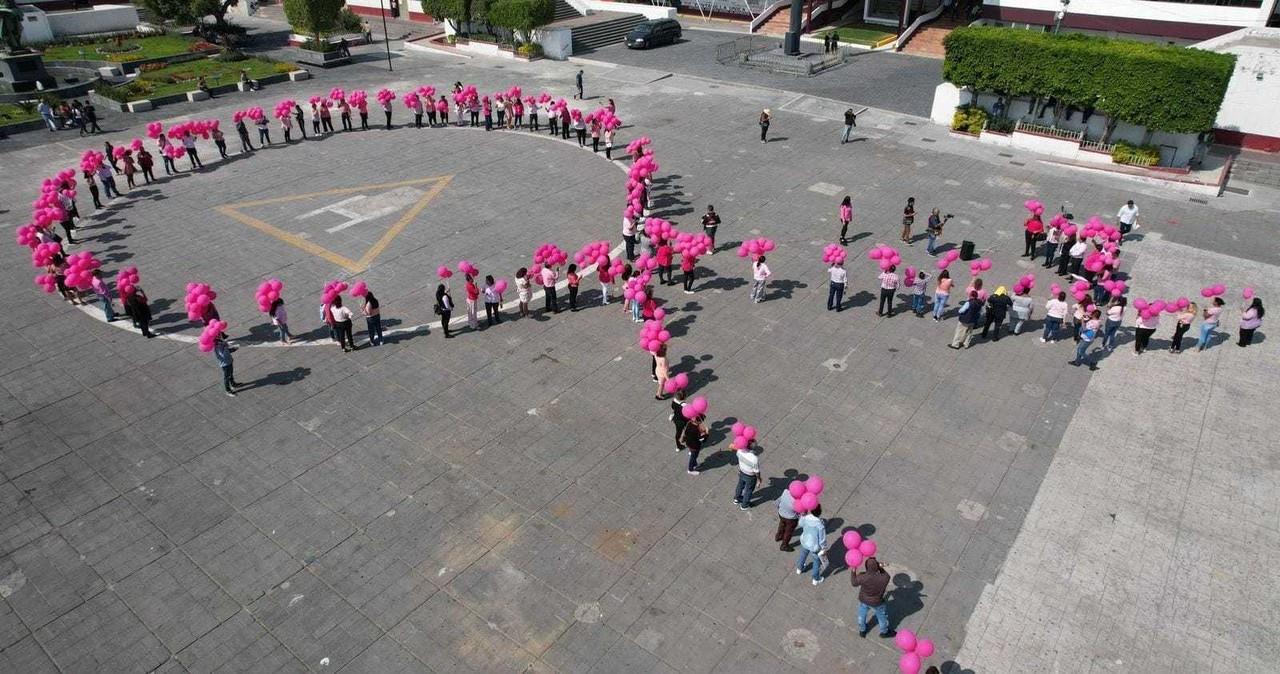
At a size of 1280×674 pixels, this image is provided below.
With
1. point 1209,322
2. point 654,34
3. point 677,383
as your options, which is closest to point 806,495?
point 677,383

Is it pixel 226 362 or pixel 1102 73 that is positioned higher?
pixel 1102 73

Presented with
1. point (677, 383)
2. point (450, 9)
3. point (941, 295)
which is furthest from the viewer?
point (450, 9)

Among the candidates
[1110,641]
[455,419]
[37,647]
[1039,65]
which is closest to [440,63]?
[1039,65]

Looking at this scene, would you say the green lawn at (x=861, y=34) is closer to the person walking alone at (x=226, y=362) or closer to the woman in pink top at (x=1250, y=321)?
the woman in pink top at (x=1250, y=321)

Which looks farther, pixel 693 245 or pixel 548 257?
pixel 693 245

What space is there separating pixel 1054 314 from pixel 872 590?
1068 centimetres

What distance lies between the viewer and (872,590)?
35.0 ft

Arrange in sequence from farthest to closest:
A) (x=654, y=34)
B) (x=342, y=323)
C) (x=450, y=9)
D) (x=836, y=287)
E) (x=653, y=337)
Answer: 1. (x=654, y=34)
2. (x=450, y=9)
3. (x=836, y=287)
4. (x=342, y=323)
5. (x=653, y=337)

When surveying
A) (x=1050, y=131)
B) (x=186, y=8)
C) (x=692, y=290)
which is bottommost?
(x=692, y=290)

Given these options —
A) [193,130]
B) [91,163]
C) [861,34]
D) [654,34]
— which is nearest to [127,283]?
[91,163]

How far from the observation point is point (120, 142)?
33.6 metres

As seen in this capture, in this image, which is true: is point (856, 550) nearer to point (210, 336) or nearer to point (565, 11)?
point (210, 336)

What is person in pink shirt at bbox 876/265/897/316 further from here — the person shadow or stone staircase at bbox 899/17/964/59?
stone staircase at bbox 899/17/964/59

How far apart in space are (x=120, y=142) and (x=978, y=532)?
123ft
